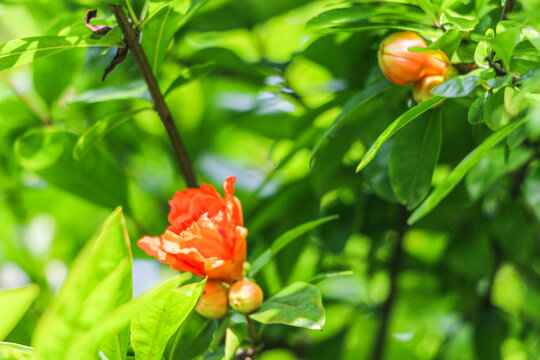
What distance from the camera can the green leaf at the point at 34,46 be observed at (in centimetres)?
72

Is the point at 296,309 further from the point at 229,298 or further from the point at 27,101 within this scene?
the point at 27,101

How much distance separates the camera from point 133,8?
0.84 metres

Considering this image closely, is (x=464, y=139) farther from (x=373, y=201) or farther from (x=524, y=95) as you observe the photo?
(x=524, y=95)

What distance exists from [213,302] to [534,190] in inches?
20.2

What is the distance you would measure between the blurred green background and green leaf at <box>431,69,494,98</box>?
14 cm

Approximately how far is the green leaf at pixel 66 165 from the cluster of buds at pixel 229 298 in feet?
1.37

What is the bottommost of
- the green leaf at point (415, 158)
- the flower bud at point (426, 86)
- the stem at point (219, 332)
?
the stem at point (219, 332)

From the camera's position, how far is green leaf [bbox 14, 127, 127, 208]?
3.43 ft

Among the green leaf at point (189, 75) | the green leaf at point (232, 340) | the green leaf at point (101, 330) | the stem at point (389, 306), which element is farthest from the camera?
the stem at point (389, 306)

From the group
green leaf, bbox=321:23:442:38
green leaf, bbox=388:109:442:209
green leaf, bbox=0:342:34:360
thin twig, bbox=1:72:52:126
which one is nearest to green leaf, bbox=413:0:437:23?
green leaf, bbox=321:23:442:38

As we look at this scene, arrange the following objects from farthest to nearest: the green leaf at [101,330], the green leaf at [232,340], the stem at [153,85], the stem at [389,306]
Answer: the stem at [389,306] < the stem at [153,85] < the green leaf at [232,340] < the green leaf at [101,330]

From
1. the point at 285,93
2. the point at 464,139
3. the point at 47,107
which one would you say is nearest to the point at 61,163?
the point at 47,107

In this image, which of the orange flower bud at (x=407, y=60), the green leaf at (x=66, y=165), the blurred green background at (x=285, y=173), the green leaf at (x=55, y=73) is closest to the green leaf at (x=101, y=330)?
the blurred green background at (x=285, y=173)

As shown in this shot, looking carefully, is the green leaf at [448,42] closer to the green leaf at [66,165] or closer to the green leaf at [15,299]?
the green leaf at [15,299]
